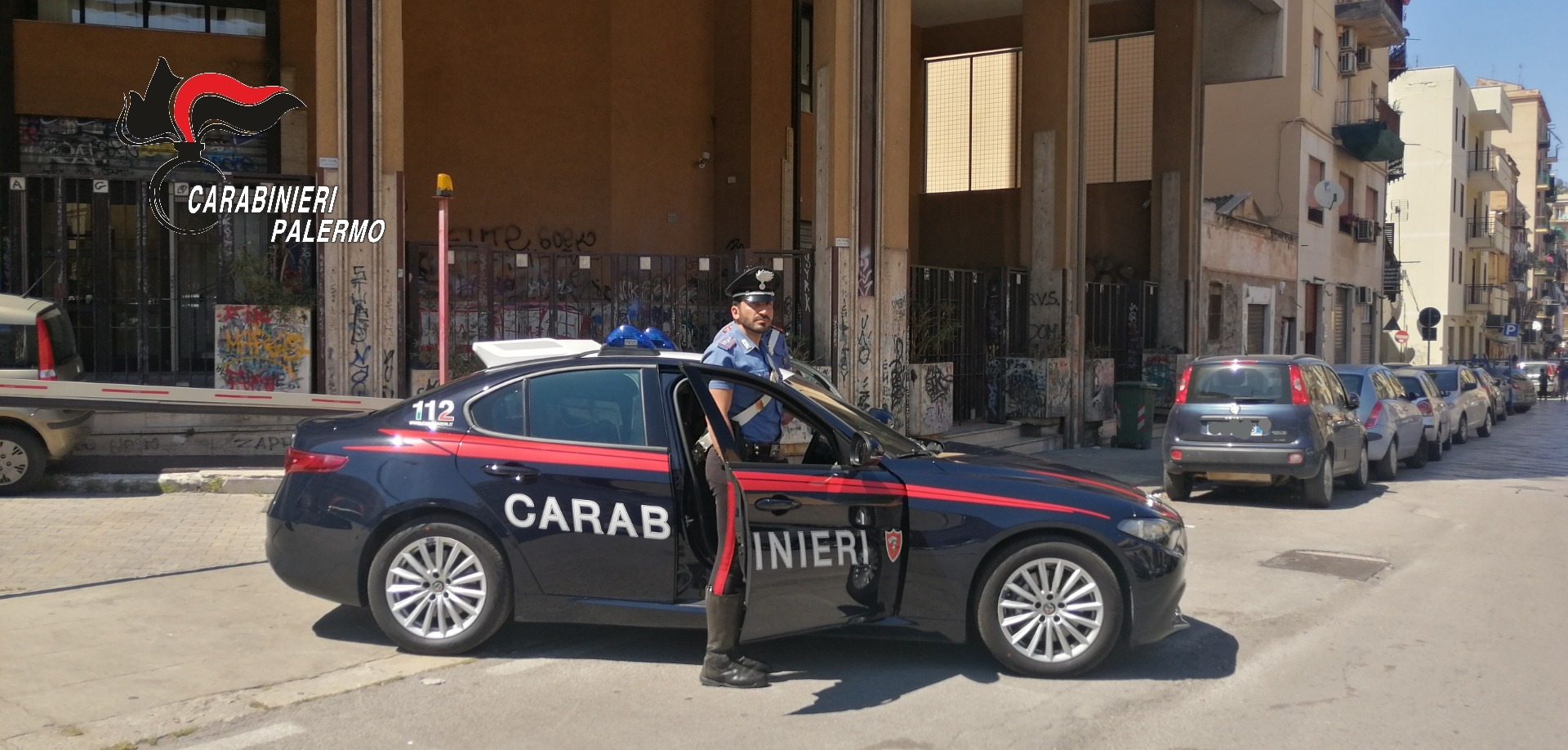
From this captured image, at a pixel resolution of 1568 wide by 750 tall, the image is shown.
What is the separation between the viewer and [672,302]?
1390cm

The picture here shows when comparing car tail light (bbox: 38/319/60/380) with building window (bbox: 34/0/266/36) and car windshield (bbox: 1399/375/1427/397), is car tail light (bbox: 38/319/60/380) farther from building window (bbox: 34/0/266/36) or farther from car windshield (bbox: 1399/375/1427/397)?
car windshield (bbox: 1399/375/1427/397)

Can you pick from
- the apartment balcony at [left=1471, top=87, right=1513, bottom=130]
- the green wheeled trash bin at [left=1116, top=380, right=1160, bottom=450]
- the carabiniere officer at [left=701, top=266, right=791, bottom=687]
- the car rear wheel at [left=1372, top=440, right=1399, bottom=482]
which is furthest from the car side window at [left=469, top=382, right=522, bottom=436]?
the apartment balcony at [left=1471, top=87, right=1513, bottom=130]

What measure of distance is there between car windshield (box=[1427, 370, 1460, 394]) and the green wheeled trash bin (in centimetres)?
703

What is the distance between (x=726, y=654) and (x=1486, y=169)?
62772mm

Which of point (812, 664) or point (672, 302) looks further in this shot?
point (672, 302)

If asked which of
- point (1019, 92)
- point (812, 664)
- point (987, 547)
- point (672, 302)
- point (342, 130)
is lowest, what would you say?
point (812, 664)

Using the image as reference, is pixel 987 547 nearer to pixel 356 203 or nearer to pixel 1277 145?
pixel 356 203

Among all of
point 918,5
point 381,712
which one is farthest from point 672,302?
point 918,5

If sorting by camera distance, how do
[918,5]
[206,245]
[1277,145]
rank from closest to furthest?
[206,245] < [918,5] < [1277,145]

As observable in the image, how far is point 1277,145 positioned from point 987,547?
28372 mm

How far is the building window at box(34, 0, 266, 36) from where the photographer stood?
1623 centimetres

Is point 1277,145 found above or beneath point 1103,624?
above

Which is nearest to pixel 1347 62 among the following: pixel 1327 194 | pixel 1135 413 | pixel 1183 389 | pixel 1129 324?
pixel 1327 194

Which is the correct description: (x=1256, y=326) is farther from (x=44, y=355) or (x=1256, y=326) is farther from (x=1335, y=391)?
(x=44, y=355)
